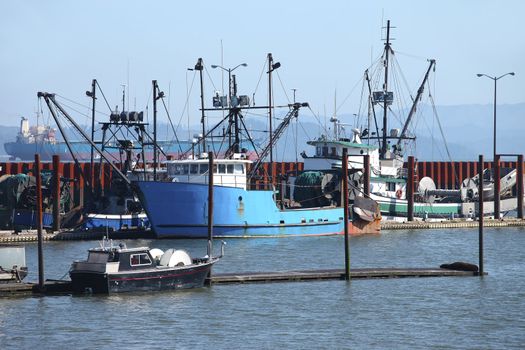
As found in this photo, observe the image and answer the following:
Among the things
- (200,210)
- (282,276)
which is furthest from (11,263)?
(200,210)

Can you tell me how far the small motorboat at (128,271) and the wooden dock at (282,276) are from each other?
1054 millimetres

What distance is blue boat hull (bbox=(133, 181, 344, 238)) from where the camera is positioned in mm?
66812

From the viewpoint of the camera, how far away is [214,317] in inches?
1634

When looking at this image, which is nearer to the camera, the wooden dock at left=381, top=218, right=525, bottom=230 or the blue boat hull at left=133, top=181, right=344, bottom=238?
the blue boat hull at left=133, top=181, right=344, bottom=238

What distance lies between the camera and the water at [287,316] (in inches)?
1492

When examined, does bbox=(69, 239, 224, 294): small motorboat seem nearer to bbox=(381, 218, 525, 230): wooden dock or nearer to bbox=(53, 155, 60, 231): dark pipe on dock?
bbox=(53, 155, 60, 231): dark pipe on dock

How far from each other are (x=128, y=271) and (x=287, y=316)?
18.8 feet

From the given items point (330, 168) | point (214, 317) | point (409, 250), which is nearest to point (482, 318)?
point (214, 317)

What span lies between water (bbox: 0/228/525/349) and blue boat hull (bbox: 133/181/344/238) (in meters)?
11.5

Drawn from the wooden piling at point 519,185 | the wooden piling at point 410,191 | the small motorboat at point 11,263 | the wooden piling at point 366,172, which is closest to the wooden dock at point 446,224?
the wooden piling at point 410,191

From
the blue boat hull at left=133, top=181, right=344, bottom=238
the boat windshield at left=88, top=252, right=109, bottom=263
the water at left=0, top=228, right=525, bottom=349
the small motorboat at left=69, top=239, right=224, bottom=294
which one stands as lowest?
the water at left=0, top=228, right=525, bottom=349

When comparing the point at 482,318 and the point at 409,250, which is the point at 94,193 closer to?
the point at 409,250

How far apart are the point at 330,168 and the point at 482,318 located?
3706 cm

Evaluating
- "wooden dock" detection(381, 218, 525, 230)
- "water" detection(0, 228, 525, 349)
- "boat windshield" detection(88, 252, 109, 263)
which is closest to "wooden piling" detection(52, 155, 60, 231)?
"water" detection(0, 228, 525, 349)
